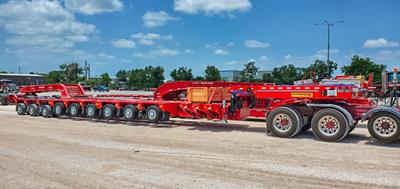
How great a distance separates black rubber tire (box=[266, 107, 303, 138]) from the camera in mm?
10416

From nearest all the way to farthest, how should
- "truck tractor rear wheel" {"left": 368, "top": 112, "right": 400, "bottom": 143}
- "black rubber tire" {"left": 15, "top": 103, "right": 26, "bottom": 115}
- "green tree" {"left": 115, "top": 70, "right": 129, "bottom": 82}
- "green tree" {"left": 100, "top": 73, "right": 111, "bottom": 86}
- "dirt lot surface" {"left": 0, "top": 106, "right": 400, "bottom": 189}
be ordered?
"dirt lot surface" {"left": 0, "top": 106, "right": 400, "bottom": 189} < "truck tractor rear wheel" {"left": 368, "top": 112, "right": 400, "bottom": 143} < "black rubber tire" {"left": 15, "top": 103, "right": 26, "bottom": 115} < "green tree" {"left": 115, "top": 70, "right": 129, "bottom": 82} < "green tree" {"left": 100, "top": 73, "right": 111, "bottom": 86}

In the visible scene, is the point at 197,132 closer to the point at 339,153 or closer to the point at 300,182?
the point at 339,153

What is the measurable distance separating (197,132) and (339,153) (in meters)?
4.70

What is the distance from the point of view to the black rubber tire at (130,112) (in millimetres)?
14281

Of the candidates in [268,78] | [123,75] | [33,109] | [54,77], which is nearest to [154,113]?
[33,109]

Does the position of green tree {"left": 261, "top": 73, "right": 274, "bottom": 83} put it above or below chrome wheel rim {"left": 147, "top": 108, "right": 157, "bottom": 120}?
above

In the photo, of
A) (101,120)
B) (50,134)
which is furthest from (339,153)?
(101,120)

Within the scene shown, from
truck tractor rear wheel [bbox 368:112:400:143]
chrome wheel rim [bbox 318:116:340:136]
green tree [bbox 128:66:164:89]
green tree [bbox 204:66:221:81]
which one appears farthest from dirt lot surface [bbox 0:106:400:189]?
green tree [bbox 128:66:164:89]

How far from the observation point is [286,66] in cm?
4512

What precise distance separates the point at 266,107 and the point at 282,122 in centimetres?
125

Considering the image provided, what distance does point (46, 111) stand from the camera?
55.8ft

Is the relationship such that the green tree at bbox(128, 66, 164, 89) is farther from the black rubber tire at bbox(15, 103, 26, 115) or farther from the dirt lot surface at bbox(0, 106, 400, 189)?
the dirt lot surface at bbox(0, 106, 400, 189)

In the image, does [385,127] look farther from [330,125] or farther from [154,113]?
[154,113]

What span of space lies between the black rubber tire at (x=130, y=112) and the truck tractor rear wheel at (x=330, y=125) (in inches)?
264
